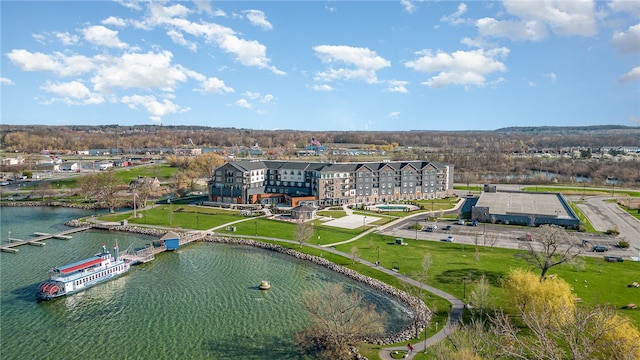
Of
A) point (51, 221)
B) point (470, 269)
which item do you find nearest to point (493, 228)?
point (470, 269)

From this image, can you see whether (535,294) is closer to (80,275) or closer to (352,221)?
(352,221)

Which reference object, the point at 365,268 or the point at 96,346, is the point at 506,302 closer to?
the point at 365,268

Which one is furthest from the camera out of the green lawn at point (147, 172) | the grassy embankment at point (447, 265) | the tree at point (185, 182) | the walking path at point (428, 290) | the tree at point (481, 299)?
the green lawn at point (147, 172)

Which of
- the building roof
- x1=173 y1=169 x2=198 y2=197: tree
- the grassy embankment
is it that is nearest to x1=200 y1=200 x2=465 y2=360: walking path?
the grassy embankment

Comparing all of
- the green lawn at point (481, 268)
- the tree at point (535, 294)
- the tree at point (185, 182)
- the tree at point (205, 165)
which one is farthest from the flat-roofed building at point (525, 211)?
the tree at point (205, 165)

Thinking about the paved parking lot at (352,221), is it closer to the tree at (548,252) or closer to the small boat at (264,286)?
the small boat at (264,286)

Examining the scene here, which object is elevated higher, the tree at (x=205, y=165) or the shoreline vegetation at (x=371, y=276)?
the tree at (x=205, y=165)

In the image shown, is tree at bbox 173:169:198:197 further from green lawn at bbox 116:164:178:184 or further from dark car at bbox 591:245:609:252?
dark car at bbox 591:245:609:252
